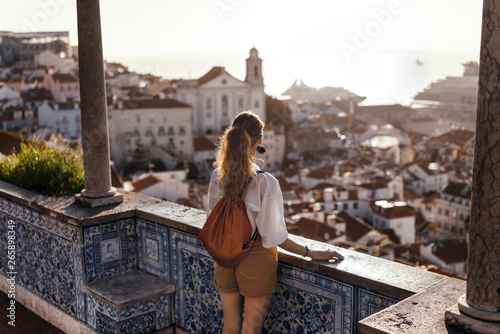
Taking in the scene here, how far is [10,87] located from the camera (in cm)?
4275

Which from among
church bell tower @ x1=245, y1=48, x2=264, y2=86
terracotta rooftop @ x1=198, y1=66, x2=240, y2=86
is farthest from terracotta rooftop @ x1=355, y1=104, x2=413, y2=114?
terracotta rooftop @ x1=198, y1=66, x2=240, y2=86

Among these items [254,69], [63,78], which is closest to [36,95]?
[63,78]

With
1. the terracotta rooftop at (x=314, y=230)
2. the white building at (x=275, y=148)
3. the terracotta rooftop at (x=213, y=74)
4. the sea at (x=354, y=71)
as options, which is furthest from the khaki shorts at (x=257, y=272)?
the terracotta rooftop at (x=213, y=74)

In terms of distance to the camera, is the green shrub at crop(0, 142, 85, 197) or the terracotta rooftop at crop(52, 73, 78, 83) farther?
the terracotta rooftop at crop(52, 73, 78, 83)

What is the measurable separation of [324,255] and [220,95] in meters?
47.3

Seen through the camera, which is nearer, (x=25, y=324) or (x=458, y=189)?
(x=25, y=324)

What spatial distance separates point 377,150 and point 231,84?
13.0 m

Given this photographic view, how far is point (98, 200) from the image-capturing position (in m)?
3.39

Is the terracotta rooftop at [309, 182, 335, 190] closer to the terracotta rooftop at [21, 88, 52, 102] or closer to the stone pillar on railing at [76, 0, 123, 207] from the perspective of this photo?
the terracotta rooftop at [21, 88, 52, 102]

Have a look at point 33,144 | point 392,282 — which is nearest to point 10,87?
point 33,144

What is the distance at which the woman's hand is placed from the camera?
2299mm

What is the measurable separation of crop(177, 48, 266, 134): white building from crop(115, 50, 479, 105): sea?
259 cm

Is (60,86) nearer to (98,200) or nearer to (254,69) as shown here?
(254,69)

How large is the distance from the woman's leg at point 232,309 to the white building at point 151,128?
130ft
